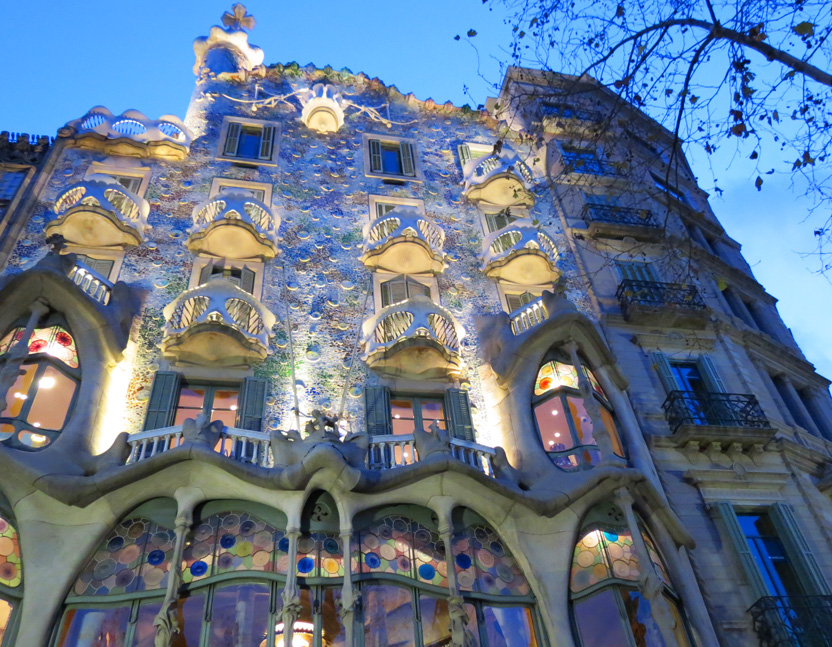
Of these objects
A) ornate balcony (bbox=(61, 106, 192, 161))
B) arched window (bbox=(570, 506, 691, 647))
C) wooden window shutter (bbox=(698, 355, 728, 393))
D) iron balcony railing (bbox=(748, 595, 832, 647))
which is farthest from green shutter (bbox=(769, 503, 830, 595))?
ornate balcony (bbox=(61, 106, 192, 161))

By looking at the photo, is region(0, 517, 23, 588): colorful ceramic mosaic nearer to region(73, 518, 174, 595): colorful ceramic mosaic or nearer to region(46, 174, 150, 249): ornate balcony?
region(73, 518, 174, 595): colorful ceramic mosaic

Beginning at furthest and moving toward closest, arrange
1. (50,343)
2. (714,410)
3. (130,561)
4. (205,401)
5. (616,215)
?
(616,215)
(714,410)
(205,401)
(50,343)
(130,561)

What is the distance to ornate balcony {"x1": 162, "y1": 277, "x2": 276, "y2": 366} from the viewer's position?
14.7m

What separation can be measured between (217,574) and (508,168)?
44.5 ft

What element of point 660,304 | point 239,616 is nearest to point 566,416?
point 660,304

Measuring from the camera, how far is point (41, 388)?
12.9 m

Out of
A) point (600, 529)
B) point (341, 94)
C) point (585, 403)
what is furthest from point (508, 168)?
point (600, 529)

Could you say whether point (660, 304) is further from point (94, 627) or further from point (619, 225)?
point (94, 627)

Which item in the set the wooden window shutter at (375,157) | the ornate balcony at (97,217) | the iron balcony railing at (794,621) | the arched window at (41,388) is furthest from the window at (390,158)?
the iron balcony railing at (794,621)

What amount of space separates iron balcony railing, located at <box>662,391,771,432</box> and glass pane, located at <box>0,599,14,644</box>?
12093 mm

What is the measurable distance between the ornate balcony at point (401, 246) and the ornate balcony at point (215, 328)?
358cm

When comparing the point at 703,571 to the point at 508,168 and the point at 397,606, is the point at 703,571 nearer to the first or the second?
the point at 397,606

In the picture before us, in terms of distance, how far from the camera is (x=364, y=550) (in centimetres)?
1191

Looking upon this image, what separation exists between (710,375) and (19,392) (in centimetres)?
1377
